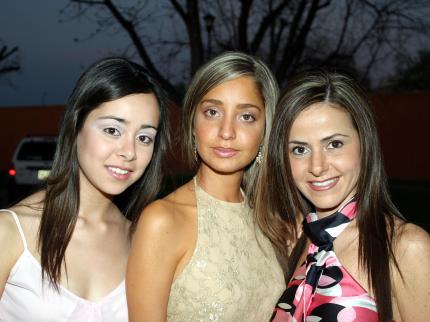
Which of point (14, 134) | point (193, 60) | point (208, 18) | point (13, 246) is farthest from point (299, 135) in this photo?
point (14, 134)

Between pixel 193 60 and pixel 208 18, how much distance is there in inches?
56.3

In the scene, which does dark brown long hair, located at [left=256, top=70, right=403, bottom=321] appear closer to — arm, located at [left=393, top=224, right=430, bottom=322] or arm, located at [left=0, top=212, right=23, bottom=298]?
→ arm, located at [left=393, top=224, right=430, bottom=322]

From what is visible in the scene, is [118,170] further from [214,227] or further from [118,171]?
[214,227]

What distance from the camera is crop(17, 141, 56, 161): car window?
10.9 meters

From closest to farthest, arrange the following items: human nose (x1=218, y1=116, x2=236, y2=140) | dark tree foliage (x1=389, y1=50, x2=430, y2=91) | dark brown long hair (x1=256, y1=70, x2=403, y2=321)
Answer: dark brown long hair (x1=256, y1=70, x2=403, y2=321) → human nose (x1=218, y1=116, x2=236, y2=140) → dark tree foliage (x1=389, y1=50, x2=430, y2=91)

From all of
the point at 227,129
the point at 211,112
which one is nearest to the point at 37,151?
the point at 211,112

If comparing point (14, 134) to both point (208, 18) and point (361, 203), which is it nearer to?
point (208, 18)

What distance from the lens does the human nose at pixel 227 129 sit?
270 cm

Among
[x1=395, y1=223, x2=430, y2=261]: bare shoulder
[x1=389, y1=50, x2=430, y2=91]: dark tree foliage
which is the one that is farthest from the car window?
[x1=389, y1=50, x2=430, y2=91]: dark tree foliage

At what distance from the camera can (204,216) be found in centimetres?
278

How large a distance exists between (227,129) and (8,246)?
1.33m

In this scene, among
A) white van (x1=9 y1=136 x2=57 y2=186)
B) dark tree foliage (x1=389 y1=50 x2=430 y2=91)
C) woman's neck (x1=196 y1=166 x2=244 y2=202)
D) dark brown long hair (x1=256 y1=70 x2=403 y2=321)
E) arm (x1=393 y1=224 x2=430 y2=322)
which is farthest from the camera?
dark tree foliage (x1=389 y1=50 x2=430 y2=91)

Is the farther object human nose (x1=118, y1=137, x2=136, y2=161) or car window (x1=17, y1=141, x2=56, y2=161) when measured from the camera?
car window (x1=17, y1=141, x2=56, y2=161)

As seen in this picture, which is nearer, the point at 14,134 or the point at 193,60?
the point at 193,60
